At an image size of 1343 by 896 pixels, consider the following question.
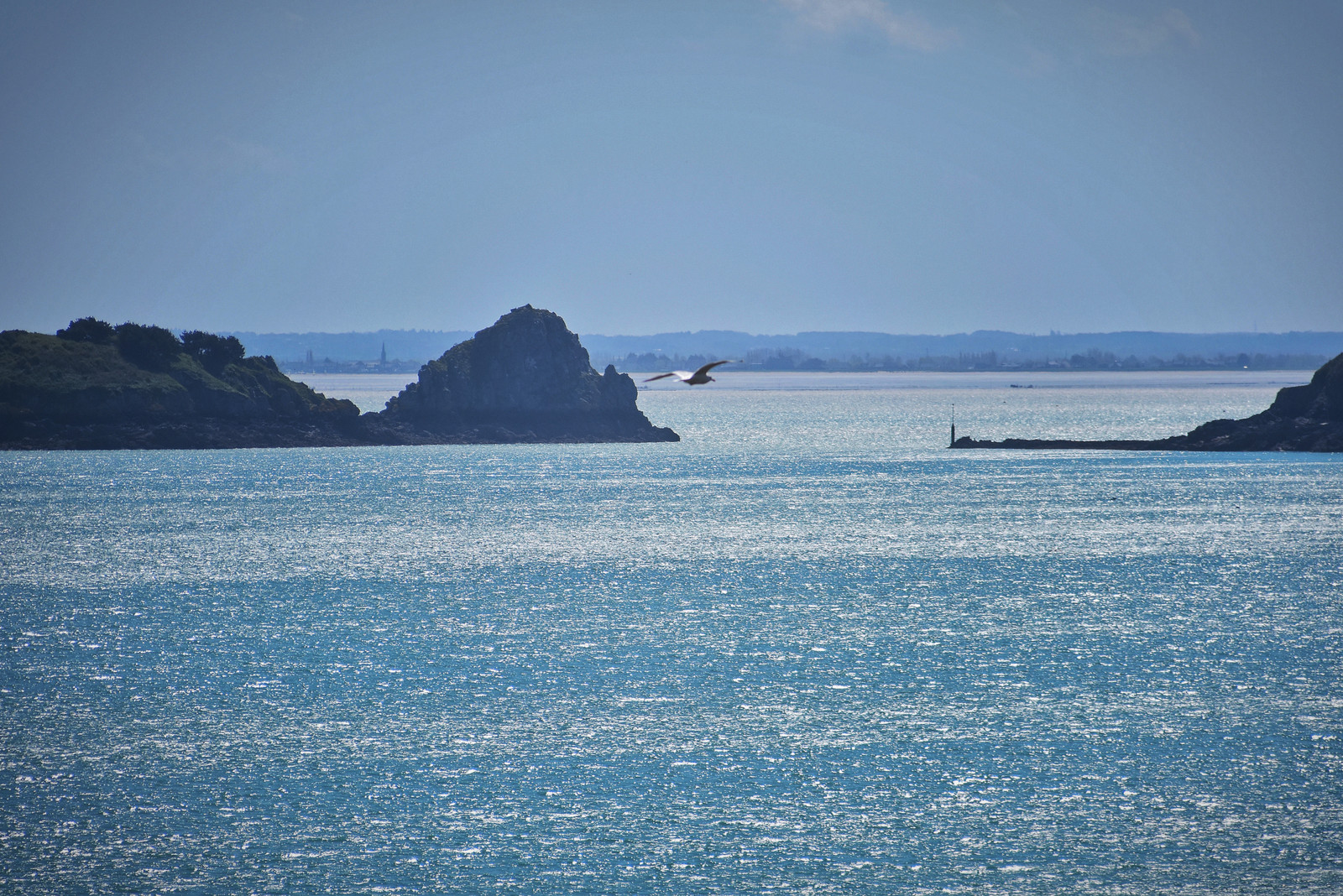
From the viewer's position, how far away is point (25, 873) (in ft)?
63.2

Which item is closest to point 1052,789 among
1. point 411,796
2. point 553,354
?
point 411,796

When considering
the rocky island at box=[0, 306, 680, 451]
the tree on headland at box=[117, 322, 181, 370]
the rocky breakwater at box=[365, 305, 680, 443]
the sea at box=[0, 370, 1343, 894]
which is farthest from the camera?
the rocky breakwater at box=[365, 305, 680, 443]

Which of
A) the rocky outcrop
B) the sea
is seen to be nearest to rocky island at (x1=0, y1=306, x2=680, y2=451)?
the rocky outcrop

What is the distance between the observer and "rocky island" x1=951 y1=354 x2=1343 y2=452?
11144cm

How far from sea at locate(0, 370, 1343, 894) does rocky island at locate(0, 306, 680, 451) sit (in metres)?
59.2

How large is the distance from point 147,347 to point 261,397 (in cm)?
1233

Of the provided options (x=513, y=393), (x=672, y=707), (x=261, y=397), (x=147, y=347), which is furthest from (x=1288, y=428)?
(x=147, y=347)

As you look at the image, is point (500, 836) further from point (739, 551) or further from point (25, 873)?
point (739, 551)

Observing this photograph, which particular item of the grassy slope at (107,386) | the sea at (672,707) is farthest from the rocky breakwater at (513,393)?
the sea at (672,707)

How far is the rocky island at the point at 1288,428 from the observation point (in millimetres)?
111438

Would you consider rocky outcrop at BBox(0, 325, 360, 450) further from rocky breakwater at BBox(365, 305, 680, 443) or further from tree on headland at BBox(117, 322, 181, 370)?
rocky breakwater at BBox(365, 305, 680, 443)

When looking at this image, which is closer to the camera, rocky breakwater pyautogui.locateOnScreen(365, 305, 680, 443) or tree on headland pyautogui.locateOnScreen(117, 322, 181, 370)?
tree on headland pyautogui.locateOnScreen(117, 322, 181, 370)

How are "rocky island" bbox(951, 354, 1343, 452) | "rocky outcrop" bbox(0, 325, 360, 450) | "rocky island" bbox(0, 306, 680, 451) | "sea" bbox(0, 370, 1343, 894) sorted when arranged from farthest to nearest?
"rocky island" bbox(0, 306, 680, 451) < "rocky outcrop" bbox(0, 325, 360, 450) < "rocky island" bbox(951, 354, 1343, 452) < "sea" bbox(0, 370, 1343, 894)

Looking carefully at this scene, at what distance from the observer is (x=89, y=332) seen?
130 meters
